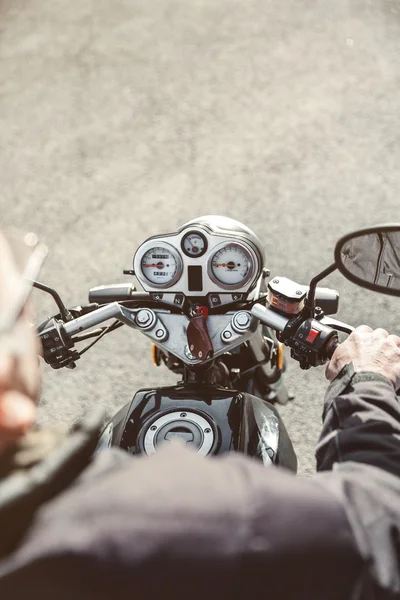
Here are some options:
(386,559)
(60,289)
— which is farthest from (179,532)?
(60,289)

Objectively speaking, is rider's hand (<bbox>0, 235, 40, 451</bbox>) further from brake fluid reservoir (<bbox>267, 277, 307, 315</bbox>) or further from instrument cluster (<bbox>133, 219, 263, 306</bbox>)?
brake fluid reservoir (<bbox>267, 277, 307, 315</bbox>)

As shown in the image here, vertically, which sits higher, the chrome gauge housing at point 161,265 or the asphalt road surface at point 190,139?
the asphalt road surface at point 190,139

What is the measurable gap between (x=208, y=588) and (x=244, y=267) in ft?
4.11

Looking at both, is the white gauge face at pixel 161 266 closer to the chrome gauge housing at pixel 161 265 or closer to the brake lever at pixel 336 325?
the chrome gauge housing at pixel 161 265

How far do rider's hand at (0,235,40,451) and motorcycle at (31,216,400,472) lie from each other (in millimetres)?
741

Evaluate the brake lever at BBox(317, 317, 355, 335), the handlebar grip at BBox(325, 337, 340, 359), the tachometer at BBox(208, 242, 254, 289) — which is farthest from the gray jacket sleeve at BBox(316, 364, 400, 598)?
the tachometer at BBox(208, 242, 254, 289)

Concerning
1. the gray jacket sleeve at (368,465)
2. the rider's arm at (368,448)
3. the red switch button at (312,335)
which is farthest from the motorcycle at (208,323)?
the gray jacket sleeve at (368,465)

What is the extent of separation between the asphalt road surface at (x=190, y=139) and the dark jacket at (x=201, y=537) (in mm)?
2241

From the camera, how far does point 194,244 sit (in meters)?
2.02

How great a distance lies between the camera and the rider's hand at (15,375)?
3.29 ft

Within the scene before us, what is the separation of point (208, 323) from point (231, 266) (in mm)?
202

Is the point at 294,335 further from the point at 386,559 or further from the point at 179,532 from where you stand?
the point at 179,532

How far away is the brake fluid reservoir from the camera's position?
1.97 meters

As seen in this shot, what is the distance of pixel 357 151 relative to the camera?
4766 mm
